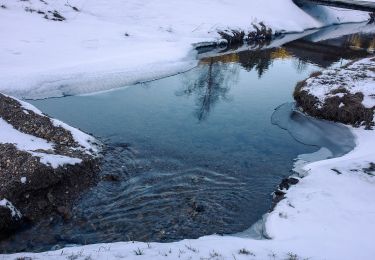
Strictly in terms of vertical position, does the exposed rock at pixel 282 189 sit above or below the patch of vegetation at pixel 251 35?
below

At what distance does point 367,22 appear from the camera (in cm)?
6197

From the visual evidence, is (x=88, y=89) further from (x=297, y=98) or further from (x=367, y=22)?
(x=367, y=22)

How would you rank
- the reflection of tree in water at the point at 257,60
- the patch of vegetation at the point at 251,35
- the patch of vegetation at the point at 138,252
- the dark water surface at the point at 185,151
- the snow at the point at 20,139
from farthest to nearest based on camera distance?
the patch of vegetation at the point at 251,35, the reflection of tree in water at the point at 257,60, the snow at the point at 20,139, the dark water surface at the point at 185,151, the patch of vegetation at the point at 138,252

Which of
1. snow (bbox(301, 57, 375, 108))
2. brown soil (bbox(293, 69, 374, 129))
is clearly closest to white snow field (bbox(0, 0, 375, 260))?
brown soil (bbox(293, 69, 374, 129))

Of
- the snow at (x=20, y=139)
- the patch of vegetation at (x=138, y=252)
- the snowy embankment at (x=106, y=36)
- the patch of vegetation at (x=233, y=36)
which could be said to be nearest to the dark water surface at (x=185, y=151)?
the patch of vegetation at (x=138, y=252)

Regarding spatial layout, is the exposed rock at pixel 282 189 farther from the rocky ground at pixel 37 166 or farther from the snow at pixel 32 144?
the snow at pixel 32 144

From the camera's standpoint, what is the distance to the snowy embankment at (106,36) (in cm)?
2405

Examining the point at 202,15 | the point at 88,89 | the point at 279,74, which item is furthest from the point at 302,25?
the point at 88,89

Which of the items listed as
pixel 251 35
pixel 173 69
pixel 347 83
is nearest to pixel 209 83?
pixel 173 69

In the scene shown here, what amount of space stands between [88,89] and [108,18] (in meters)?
18.4

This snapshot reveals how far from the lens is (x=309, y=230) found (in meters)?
10.7

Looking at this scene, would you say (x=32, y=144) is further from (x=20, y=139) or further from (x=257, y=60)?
(x=257, y=60)

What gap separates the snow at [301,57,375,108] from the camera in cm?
2088

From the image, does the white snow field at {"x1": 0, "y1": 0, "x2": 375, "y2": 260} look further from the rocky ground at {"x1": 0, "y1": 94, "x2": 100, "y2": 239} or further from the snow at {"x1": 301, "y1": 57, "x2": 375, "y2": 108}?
the snow at {"x1": 301, "y1": 57, "x2": 375, "y2": 108}
